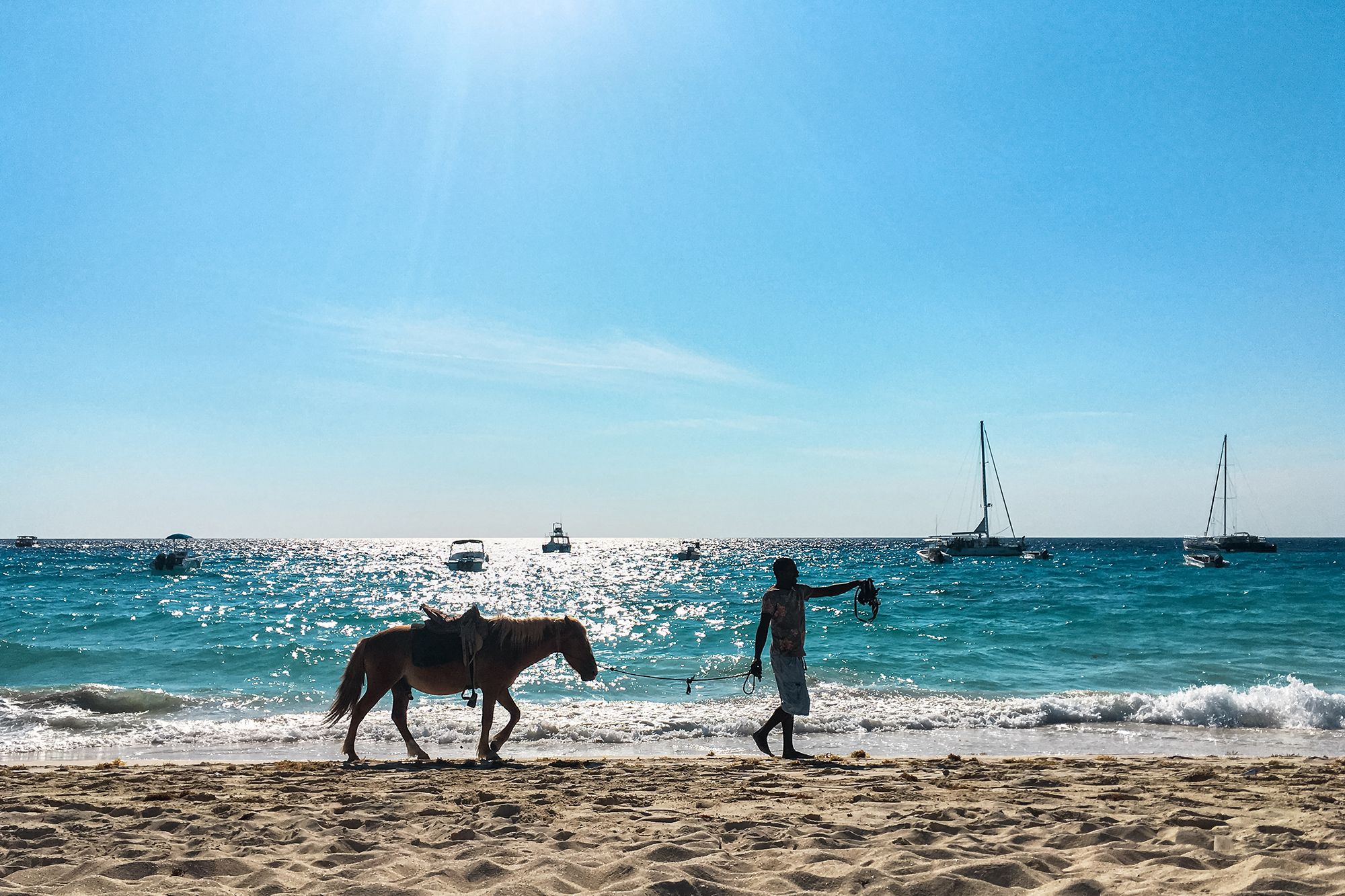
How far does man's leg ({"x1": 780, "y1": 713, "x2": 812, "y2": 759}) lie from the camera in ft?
29.6

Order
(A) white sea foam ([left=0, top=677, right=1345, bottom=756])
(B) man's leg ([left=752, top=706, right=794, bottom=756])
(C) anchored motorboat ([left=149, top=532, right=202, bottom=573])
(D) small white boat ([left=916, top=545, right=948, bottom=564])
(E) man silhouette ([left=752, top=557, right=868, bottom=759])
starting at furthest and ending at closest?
(D) small white boat ([left=916, top=545, right=948, bottom=564]) < (C) anchored motorboat ([left=149, top=532, right=202, bottom=573]) < (A) white sea foam ([left=0, top=677, right=1345, bottom=756]) < (B) man's leg ([left=752, top=706, right=794, bottom=756]) < (E) man silhouette ([left=752, top=557, right=868, bottom=759])

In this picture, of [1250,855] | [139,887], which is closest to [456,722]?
[139,887]

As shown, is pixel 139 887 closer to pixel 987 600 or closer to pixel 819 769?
pixel 819 769

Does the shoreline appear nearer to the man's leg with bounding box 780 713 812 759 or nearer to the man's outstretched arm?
the man's leg with bounding box 780 713 812 759

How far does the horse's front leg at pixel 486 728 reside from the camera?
9008 mm

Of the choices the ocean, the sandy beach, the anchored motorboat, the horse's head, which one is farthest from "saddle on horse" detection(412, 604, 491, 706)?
the anchored motorboat

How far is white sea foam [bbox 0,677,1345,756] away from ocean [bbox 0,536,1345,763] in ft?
0.17

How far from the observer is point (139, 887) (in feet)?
14.7

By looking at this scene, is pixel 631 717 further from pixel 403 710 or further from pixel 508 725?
pixel 403 710

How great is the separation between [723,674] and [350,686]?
10.8 m

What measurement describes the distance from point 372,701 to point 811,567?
225 feet

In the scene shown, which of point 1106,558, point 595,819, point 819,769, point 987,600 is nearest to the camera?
point 595,819

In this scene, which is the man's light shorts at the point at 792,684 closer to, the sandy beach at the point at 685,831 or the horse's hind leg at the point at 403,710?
the sandy beach at the point at 685,831

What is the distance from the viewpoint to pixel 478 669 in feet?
29.7
